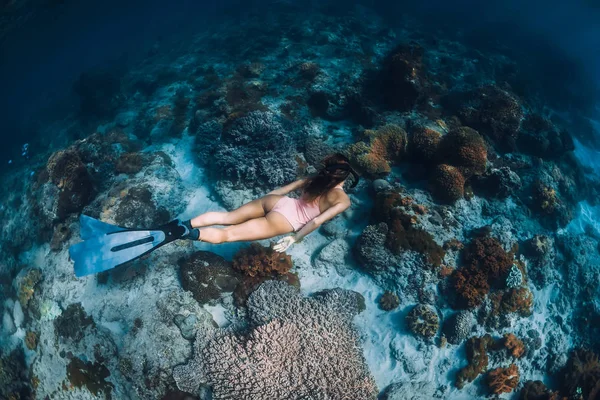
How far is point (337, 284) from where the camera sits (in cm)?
626

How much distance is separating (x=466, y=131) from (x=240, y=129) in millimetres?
5705

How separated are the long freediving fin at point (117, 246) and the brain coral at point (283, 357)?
1974mm

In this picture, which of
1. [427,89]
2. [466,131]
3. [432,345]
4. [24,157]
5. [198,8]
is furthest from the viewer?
[198,8]

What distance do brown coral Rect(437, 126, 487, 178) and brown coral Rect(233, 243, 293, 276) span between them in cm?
484

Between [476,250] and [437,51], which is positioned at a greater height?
[437,51]

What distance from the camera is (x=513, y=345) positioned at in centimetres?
617

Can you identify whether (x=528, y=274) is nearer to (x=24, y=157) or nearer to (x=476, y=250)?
(x=476, y=250)

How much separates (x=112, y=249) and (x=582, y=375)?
372 inches

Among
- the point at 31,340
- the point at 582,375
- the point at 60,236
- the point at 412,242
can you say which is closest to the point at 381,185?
the point at 412,242

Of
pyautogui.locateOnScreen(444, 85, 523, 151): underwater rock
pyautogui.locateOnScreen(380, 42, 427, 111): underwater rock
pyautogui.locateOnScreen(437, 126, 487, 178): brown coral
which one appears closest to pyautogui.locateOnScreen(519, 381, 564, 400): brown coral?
pyautogui.locateOnScreen(437, 126, 487, 178): brown coral

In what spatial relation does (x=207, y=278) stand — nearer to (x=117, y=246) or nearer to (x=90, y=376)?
(x=117, y=246)

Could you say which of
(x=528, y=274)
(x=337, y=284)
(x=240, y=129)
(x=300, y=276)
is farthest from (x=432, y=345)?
(x=240, y=129)

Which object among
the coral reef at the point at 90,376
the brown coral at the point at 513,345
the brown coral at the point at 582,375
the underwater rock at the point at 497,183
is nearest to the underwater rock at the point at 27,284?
the coral reef at the point at 90,376

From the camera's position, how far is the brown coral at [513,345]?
6141 millimetres
